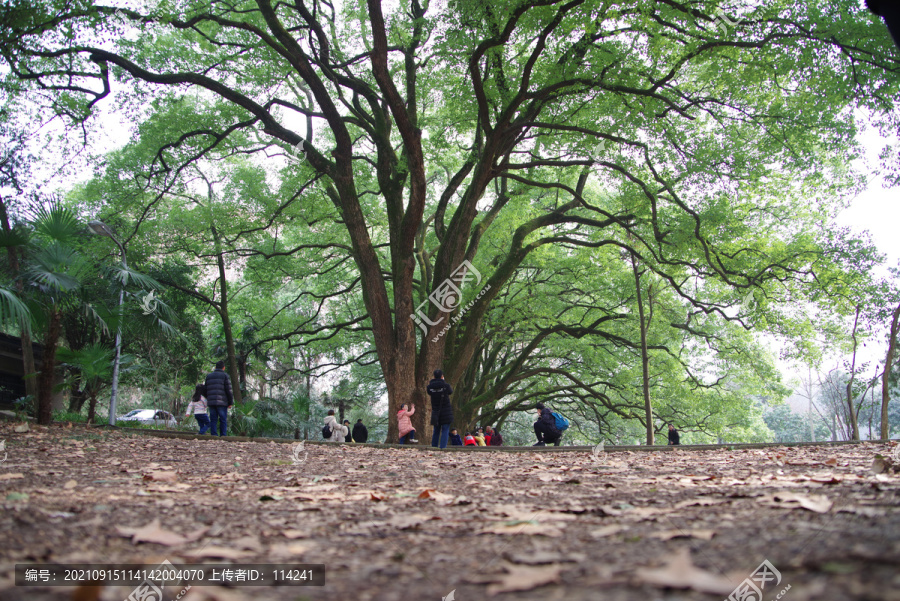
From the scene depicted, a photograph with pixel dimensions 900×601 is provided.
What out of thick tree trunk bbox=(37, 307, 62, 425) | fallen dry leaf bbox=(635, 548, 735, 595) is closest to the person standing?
thick tree trunk bbox=(37, 307, 62, 425)

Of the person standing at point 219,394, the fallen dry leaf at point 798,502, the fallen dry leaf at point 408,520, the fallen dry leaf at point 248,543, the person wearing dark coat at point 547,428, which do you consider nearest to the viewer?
the fallen dry leaf at point 248,543

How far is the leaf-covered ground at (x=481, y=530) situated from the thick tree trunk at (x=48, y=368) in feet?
20.1

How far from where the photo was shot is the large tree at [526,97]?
9.23m

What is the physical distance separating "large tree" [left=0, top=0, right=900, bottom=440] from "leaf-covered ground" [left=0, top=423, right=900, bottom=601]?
7275 mm

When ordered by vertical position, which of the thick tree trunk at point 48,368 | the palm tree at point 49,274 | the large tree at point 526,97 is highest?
the large tree at point 526,97

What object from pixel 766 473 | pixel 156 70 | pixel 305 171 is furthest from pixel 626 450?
pixel 156 70

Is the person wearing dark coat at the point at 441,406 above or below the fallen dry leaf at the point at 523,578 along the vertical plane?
above

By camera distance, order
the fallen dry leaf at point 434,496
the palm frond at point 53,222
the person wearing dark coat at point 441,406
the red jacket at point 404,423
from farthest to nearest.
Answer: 1. the red jacket at point 404,423
2. the person wearing dark coat at point 441,406
3. the palm frond at point 53,222
4. the fallen dry leaf at point 434,496

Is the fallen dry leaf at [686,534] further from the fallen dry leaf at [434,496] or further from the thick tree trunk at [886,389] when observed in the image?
the thick tree trunk at [886,389]

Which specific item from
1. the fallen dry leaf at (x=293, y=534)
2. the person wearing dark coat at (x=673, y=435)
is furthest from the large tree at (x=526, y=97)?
the fallen dry leaf at (x=293, y=534)

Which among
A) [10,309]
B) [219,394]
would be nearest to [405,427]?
[219,394]

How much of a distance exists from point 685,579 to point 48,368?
1193cm

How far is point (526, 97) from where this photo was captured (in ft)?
33.8

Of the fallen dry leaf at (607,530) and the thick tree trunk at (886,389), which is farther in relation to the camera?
the thick tree trunk at (886,389)
